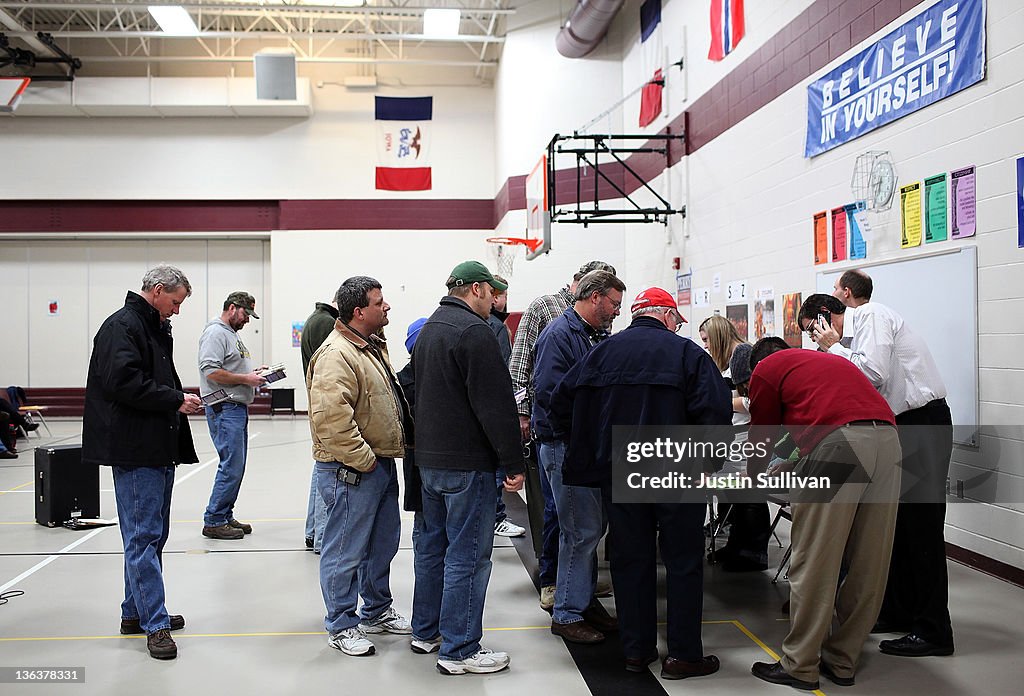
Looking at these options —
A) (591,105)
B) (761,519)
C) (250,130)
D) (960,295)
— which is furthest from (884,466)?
(250,130)

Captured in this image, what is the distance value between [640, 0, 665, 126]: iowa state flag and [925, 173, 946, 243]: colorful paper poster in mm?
6374

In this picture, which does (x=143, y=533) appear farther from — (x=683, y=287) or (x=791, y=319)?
(x=683, y=287)

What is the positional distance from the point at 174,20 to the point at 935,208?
13604 mm

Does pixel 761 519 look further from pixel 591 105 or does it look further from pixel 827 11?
pixel 591 105

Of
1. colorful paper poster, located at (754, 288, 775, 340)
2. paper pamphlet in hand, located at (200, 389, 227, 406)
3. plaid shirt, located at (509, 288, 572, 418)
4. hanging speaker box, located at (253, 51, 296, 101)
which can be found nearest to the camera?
plaid shirt, located at (509, 288, 572, 418)

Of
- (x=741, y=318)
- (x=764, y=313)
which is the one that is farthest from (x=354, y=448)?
(x=741, y=318)

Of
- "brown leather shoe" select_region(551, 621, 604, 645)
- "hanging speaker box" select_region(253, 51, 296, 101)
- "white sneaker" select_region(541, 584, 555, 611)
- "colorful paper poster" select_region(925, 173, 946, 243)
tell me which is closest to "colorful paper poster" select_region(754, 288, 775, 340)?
"colorful paper poster" select_region(925, 173, 946, 243)

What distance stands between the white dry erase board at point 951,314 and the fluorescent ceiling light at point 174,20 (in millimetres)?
12980

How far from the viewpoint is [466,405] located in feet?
12.1

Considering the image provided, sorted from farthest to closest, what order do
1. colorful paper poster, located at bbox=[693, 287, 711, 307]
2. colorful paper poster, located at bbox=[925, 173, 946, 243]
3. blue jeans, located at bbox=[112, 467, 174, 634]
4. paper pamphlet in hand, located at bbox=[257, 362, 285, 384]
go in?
colorful paper poster, located at bbox=[693, 287, 711, 307], paper pamphlet in hand, located at bbox=[257, 362, 285, 384], colorful paper poster, located at bbox=[925, 173, 946, 243], blue jeans, located at bbox=[112, 467, 174, 634]

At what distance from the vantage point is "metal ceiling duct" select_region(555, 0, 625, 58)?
12.1 metres

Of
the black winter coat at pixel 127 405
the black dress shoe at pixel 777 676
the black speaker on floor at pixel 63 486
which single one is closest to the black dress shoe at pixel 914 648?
the black dress shoe at pixel 777 676

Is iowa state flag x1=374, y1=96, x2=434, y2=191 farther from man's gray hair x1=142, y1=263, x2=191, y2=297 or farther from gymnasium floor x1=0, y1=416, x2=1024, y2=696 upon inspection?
man's gray hair x1=142, y1=263, x2=191, y2=297

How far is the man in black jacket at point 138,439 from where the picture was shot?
3871 millimetres
